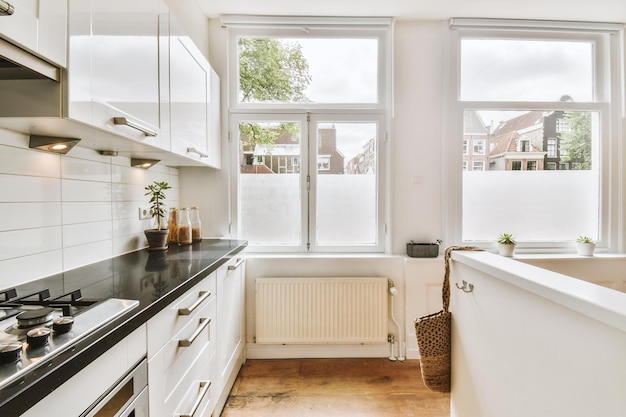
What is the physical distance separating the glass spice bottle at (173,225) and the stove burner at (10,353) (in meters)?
1.58

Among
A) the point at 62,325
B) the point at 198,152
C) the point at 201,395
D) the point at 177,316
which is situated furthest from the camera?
the point at 198,152

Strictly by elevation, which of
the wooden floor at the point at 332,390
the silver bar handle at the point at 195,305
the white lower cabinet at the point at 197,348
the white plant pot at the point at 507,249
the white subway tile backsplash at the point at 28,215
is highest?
the white subway tile backsplash at the point at 28,215

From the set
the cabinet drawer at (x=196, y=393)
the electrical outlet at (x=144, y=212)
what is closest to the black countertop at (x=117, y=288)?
A: the electrical outlet at (x=144, y=212)

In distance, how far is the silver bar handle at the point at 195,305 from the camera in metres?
1.14

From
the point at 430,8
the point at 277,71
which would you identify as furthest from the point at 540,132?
the point at 277,71

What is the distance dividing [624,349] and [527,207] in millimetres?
2250

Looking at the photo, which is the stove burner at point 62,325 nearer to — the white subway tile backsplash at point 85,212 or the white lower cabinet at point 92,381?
the white lower cabinet at point 92,381

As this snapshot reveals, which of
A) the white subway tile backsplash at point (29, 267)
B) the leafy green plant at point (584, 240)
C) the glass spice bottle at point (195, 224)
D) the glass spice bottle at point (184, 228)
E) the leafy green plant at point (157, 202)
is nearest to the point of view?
the white subway tile backsplash at point (29, 267)

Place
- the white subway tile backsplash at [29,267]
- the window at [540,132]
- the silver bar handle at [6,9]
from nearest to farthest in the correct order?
the silver bar handle at [6,9] < the white subway tile backsplash at [29,267] < the window at [540,132]

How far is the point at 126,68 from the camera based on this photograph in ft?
3.89

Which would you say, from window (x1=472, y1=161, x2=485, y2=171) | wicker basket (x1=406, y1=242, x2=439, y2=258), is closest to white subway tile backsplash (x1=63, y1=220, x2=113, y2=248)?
wicker basket (x1=406, y1=242, x2=439, y2=258)

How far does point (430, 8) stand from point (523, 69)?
3.35ft

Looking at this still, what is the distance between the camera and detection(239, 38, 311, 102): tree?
2.56 meters

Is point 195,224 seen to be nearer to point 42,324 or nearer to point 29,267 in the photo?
point 29,267
